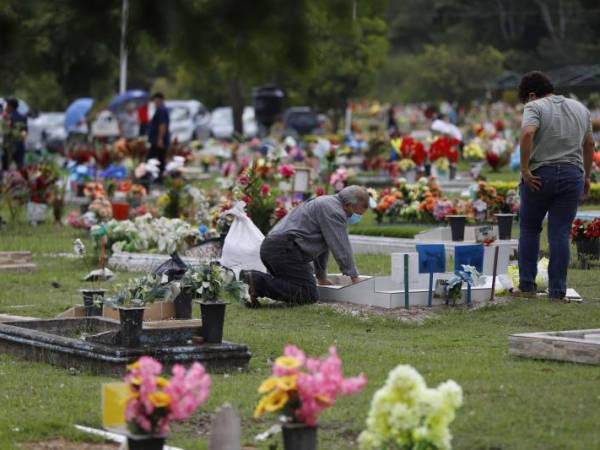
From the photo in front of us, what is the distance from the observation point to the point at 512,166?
30047 mm

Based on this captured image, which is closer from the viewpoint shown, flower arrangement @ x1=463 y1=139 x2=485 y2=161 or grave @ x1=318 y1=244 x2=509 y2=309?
grave @ x1=318 y1=244 x2=509 y2=309

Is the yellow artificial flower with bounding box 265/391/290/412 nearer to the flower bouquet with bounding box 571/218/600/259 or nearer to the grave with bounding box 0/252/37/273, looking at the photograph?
the flower bouquet with bounding box 571/218/600/259

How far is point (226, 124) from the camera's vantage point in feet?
185

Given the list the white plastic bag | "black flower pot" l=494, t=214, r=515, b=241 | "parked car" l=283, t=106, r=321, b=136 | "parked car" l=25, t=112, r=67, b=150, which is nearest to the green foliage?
"parked car" l=283, t=106, r=321, b=136

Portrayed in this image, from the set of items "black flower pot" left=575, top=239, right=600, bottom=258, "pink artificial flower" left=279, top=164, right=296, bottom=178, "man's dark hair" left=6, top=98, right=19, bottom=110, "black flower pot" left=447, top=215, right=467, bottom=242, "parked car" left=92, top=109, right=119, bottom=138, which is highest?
"parked car" left=92, top=109, right=119, bottom=138

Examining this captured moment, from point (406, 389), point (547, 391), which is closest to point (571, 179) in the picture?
point (547, 391)

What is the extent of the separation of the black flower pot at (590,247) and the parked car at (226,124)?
39.2m

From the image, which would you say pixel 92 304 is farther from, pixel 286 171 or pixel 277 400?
pixel 286 171

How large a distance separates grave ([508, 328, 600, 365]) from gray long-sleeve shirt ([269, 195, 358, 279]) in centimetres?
259

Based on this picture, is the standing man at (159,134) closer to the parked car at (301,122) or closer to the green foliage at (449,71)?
the parked car at (301,122)

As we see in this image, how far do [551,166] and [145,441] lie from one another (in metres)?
6.19

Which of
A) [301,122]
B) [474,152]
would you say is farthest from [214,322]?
[301,122]

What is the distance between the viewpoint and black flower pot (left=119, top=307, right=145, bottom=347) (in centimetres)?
930

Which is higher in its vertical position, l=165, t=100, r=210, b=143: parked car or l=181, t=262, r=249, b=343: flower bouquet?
l=165, t=100, r=210, b=143: parked car
